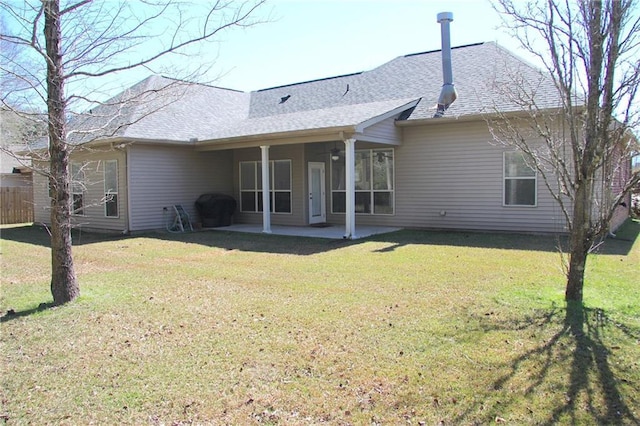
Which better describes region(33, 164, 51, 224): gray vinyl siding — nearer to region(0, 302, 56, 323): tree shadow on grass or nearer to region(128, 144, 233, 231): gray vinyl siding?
region(128, 144, 233, 231): gray vinyl siding

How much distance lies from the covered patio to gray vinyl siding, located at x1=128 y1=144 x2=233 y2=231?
1.53m

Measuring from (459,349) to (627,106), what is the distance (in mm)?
3243

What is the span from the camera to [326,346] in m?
4.57

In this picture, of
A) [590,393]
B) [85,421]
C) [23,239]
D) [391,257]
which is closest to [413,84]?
[391,257]

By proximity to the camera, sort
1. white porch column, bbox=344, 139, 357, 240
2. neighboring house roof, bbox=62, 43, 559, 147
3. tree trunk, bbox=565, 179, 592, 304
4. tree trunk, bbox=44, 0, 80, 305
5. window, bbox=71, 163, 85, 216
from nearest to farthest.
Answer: tree trunk, bbox=565, 179, 592, 304 → tree trunk, bbox=44, 0, 80, 305 → window, bbox=71, 163, 85, 216 → white porch column, bbox=344, 139, 357, 240 → neighboring house roof, bbox=62, 43, 559, 147

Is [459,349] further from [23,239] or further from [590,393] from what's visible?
[23,239]

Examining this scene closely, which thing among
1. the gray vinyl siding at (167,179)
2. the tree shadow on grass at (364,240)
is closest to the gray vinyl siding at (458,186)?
the tree shadow on grass at (364,240)

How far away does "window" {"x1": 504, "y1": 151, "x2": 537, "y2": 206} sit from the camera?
12320 millimetres

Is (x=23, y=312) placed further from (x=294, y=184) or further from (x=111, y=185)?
(x=294, y=184)

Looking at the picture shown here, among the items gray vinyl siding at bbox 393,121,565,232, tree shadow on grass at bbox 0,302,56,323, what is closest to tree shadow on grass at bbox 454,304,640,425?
tree shadow on grass at bbox 0,302,56,323

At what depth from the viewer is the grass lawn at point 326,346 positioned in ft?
11.3

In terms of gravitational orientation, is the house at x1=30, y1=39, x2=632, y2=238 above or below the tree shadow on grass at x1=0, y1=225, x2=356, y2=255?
above

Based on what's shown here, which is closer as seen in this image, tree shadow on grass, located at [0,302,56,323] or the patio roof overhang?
tree shadow on grass, located at [0,302,56,323]

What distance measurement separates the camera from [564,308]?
555 cm
